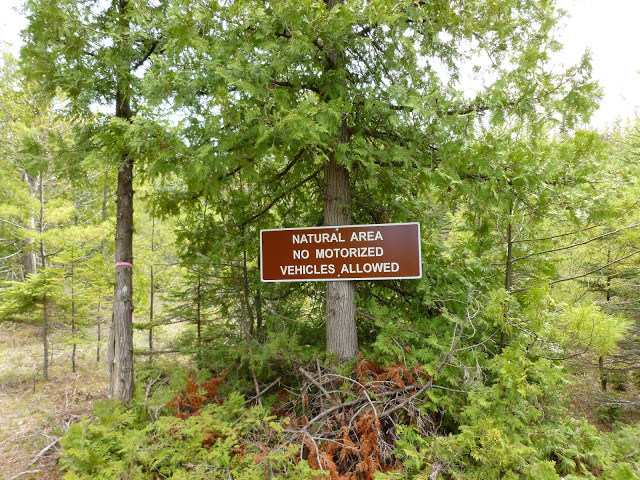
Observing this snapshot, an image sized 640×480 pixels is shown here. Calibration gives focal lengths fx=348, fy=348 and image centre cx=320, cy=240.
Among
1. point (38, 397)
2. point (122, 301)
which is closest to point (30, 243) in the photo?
point (38, 397)

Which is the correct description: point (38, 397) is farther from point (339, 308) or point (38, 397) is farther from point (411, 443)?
point (411, 443)

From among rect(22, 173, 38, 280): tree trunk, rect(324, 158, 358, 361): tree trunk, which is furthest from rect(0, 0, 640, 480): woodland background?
rect(22, 173, 38, 280): tree trunk

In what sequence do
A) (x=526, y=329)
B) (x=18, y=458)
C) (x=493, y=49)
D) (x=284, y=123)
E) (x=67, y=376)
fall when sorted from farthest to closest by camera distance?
1. (x=67, y=376)
2. (x=18, y=458)
3. (x=493, y=49)
4. (x=526, y=329)
5. (x=284, y=123)

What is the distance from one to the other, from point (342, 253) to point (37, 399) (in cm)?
865

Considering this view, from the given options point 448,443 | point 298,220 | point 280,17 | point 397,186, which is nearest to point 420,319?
point 448,443

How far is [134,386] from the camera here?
4.88 m

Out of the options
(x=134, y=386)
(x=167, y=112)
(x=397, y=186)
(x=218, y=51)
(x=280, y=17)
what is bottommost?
(x=134, y=386)

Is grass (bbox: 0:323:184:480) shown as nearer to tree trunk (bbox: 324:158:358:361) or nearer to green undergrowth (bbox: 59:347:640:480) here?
green undergrowth (bbox: 59:347:640:480)

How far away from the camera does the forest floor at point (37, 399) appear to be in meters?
4.62

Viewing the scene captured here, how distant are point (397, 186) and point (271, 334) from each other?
2502 mm

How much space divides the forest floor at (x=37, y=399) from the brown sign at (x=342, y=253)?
12.2 ft

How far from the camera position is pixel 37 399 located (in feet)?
26.0

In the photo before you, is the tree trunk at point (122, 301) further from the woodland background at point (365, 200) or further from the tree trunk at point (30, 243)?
the tree trunk at point (30, 243)

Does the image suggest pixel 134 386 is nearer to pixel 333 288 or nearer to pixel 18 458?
pixel 18 458
